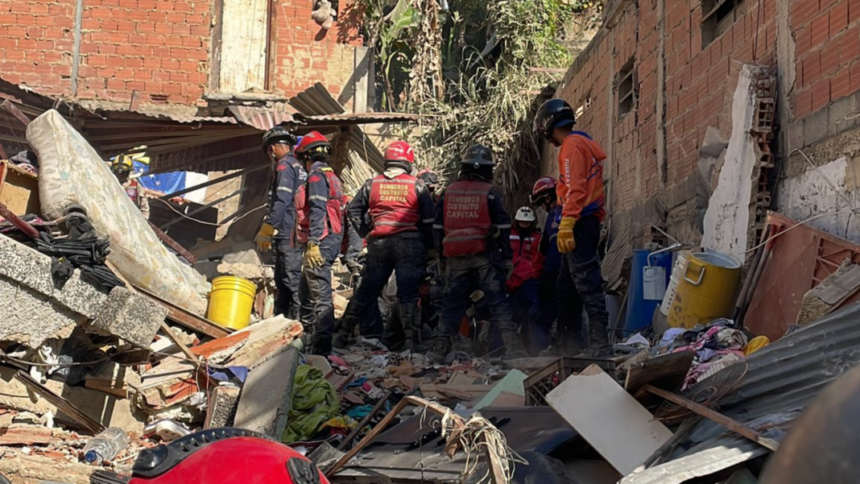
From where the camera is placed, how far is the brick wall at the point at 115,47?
14.0 meters

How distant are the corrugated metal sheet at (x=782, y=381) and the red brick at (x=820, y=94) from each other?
1.77 meters

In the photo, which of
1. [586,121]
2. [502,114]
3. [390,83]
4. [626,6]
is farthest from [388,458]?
[390,83]

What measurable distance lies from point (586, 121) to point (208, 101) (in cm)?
635

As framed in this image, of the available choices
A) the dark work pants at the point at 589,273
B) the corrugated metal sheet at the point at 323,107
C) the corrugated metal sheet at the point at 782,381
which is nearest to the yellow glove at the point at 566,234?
the dark work pants at the point at 589,273

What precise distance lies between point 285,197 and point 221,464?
5377 millimetres

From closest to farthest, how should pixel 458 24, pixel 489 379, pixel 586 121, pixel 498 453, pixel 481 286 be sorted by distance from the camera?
pixel 498 453, pixel 489 379, pixel 481 286, pixel 586 121, pixel 458 24

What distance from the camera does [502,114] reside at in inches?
541

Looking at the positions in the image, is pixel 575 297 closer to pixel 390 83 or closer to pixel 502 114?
pixel 502 114

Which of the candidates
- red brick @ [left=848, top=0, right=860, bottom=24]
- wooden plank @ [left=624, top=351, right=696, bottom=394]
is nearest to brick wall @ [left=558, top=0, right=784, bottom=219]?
red brick @ [left=848, top=0, right=860, bottom=24]

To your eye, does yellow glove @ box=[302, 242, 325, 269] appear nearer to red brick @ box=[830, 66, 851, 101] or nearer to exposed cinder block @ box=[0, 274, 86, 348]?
exposed cinder block @ box=[0, 274, 86, 348]

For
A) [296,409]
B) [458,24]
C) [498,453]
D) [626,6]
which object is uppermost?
[458,24]

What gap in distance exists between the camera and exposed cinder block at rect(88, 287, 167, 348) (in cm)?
529

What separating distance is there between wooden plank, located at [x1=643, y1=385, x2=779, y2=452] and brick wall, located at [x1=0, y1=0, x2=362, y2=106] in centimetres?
1195

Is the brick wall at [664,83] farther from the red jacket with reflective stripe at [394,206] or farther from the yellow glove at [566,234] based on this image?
the red jacket with reflective stripe at [394,206]
